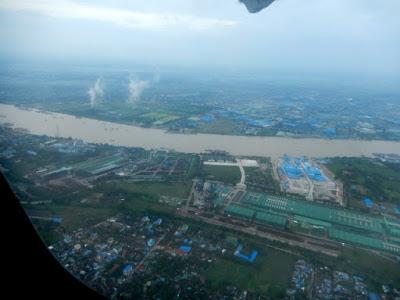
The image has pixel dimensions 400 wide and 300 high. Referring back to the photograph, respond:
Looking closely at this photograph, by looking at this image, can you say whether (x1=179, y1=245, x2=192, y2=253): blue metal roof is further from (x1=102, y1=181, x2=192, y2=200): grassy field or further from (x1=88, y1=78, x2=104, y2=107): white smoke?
(x1=88, y1=78, x2=104, y2=107): white smoke

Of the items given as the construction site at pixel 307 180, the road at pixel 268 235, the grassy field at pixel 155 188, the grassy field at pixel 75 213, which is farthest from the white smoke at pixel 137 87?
the road at pixel 268 235

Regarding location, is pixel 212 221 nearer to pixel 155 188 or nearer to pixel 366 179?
pixel 155 188

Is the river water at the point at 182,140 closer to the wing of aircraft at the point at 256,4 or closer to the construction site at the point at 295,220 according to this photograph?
the construction site at the point at 295,220

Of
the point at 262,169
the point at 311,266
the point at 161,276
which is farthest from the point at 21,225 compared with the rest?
the point at 262,169

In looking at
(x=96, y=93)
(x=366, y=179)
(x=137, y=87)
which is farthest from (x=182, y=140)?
(x=137, y=87)

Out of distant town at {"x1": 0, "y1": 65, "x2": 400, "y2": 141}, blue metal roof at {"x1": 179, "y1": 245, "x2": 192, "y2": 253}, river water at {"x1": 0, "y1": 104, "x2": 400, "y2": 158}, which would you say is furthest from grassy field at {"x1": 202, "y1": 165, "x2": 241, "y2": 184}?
distant town at {"x1": 0, "y1": 65, "x2": 400, "y2": 141}

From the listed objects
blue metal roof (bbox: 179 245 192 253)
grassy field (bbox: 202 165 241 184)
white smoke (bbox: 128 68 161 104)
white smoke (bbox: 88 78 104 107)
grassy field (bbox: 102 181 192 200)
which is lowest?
white smoke (bbox: 128 68 161 104)

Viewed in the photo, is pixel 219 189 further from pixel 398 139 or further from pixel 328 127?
pixel 398 139
